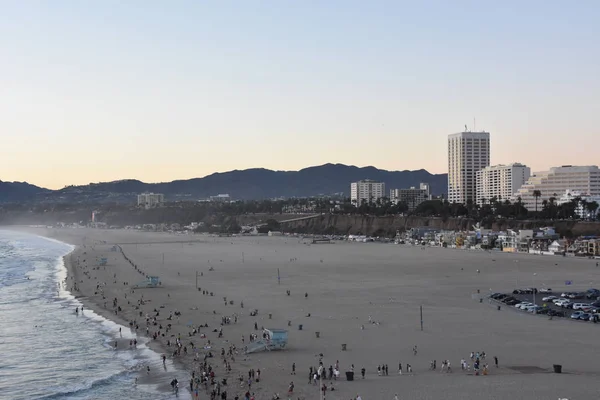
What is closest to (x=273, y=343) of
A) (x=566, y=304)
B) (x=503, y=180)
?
(x=566, y=304)

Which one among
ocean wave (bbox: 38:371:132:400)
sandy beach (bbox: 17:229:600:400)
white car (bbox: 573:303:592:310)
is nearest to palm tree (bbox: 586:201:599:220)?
sandy beach (bbox: 17:229:600:400)

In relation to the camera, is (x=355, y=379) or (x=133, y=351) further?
(x=133, y=351)

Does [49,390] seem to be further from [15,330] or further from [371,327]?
[371,327]

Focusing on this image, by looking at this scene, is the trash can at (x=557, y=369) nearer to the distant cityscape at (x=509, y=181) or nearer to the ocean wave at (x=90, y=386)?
the ocean wave at (x=90, y=386)

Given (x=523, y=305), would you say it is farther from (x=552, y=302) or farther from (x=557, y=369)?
(x=557, y=369)

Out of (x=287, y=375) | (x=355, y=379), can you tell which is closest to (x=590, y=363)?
(x=355, y=379)

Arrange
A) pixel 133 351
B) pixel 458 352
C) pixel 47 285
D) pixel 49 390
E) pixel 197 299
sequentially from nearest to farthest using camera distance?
pixel 49 390 < pixel 458 352 < pixel 133 351 < pixel 197 299 < pixel 47 285

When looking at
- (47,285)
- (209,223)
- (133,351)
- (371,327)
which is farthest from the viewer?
(209,223)
